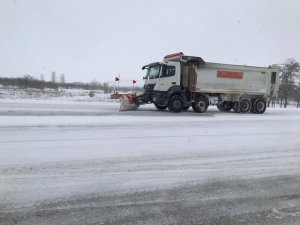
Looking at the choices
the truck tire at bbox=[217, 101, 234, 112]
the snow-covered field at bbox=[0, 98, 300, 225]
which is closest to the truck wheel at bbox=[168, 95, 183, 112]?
the truck tire at bbox=[217, 101, 234, 112]

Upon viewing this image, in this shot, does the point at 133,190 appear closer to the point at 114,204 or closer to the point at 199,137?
the point at 114,204

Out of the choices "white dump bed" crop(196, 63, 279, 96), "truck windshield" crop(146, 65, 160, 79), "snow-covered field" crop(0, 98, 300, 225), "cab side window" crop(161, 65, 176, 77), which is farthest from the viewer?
"white dump bed" crop(196, 63, 279, 96)

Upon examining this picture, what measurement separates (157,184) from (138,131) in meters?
4.58

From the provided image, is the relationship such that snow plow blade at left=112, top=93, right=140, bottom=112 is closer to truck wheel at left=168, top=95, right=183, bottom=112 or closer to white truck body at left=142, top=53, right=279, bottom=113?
white truck body at left=142, top=53, right=279, bottom=113

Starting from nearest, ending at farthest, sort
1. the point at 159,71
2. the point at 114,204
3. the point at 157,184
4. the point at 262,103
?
the point at 114,204
the point at 157,184
the point at 159,71
the point at 262,103

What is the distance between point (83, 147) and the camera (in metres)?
6.54

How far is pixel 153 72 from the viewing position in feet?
51.6

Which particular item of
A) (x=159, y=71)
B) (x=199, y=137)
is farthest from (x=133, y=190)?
(x=159, y=71)

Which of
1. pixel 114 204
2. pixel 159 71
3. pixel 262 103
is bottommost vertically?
pixel 114 204

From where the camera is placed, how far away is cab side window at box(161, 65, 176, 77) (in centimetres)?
1527

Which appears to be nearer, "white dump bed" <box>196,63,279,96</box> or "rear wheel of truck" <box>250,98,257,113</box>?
"white dump bed" <box>196,63,279,96</box>

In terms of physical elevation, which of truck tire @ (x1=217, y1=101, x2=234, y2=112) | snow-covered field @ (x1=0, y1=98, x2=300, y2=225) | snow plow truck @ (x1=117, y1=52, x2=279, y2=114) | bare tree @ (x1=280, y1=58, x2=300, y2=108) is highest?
bare tree @ (x1=280, y1=58, x2=300, y2=108)

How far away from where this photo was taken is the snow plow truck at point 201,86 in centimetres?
1537

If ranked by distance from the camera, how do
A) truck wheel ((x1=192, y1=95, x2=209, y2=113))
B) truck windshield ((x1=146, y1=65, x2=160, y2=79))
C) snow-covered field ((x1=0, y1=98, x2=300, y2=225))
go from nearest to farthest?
snow-covered field ((x1=0, y1=98, x2=300, y2=225)) < truck windshield ((x1=146, y1=65, x2=160, y2=79)) < truck wheel ((x1=192, y1=95, x2=209, y2=113))
